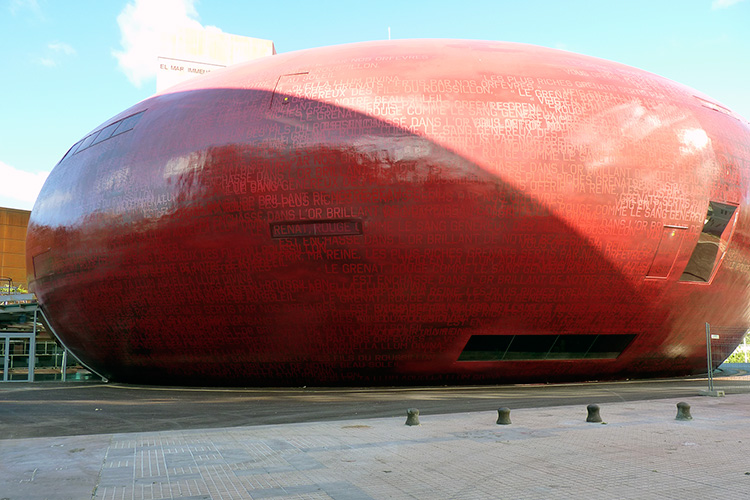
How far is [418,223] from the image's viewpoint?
1385 centimetres

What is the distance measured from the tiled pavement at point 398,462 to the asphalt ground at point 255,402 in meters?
1.30

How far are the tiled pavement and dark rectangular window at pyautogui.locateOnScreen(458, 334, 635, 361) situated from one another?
580 centimetres

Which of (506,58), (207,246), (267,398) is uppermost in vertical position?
(506,58)

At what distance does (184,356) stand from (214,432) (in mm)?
7989

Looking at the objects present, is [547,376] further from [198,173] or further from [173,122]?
[173,122]

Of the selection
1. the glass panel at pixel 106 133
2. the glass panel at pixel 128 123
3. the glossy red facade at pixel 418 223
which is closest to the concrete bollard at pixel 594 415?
the glossy red facade at pixel 418 223

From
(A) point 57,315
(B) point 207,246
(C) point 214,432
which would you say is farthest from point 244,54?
(C) point 214,432

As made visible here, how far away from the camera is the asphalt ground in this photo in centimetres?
979

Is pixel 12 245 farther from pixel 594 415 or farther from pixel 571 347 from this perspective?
pixel 594 415

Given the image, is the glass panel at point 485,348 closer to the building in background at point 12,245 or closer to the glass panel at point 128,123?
the glass panel at point 128,123

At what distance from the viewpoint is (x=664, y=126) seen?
15.4 m

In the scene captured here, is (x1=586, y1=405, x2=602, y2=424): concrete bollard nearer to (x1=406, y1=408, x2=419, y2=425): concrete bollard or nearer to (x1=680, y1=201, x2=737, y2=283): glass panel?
(x1=406, y1=408, x2=419, y2=425): concrete bollard

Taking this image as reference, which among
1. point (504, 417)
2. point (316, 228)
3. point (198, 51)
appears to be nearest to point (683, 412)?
point (504, 417)

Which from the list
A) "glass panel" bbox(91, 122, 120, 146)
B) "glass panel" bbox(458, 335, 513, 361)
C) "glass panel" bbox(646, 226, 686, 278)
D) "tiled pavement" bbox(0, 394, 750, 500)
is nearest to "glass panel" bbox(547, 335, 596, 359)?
"glass panel" bbox(458, 335, 513, 361)
